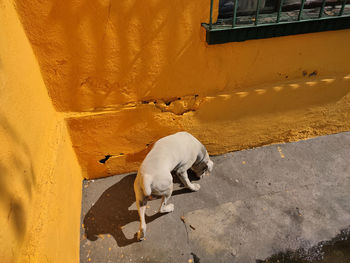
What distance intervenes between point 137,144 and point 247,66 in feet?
6.08

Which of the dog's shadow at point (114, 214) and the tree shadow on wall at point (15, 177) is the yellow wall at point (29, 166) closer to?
the tree shadow on wall at point (15, 177)

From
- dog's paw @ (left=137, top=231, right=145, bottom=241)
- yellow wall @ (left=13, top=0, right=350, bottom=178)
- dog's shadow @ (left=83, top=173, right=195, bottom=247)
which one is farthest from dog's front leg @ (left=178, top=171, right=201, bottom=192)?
dog's paw @ (left=137, top=231, right=145, bottom=241)

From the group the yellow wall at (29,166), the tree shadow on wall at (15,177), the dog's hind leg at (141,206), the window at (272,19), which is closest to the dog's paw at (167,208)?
the dog's hind leg at (141,206)

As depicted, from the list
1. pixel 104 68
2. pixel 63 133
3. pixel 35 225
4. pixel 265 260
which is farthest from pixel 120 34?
pixel 265 260

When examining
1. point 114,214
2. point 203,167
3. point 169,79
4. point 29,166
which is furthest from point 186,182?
point 29,166

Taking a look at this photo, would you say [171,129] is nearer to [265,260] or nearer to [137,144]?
[137,144]

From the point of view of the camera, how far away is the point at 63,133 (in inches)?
129

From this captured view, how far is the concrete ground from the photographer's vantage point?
320 cm

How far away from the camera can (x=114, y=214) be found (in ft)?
11.9

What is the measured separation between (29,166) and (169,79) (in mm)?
1862

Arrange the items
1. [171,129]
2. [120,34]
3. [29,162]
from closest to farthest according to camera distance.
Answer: [29,162], [120,34], [171,129]

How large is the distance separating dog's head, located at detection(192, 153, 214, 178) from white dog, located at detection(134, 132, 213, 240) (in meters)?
0.02

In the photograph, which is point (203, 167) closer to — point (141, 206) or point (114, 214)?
point (141, 206)

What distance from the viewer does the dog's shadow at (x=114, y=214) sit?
134 inches
